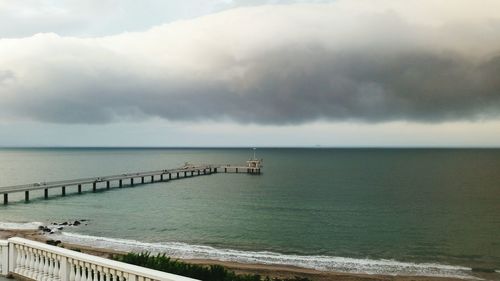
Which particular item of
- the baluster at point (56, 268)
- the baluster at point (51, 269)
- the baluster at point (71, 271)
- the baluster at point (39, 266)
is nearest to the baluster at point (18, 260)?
the baluster at point (39, 266)

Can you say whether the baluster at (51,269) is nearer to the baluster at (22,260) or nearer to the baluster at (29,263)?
the baluster at (29,263)

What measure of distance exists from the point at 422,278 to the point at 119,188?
62.5 m

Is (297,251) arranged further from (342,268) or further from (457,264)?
(457,264)

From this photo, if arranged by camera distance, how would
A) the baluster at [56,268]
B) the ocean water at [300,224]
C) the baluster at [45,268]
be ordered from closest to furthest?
the baluster at [56,268]
the baluster at [45,268]
the ocean water at [300,224]

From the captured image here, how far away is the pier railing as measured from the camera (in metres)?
6.99

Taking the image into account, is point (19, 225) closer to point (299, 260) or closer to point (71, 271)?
point (299, 260)

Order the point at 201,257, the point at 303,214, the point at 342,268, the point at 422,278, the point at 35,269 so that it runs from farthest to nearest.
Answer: the point at 303,214, the point at 201,257, the point at 342,268, the point at 422,278, the point at 35,269

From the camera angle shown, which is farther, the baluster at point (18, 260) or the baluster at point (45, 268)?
the baluster at point (18, 260)

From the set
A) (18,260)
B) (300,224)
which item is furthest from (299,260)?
(18,260)

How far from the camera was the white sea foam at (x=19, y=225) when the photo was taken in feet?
123

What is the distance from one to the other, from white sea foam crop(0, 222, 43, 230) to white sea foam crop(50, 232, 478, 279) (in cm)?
895

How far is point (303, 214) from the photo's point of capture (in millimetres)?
46375

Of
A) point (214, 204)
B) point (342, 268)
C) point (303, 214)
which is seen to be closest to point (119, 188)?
point (214, 204)

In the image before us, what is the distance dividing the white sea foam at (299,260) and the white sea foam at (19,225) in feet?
29.4
